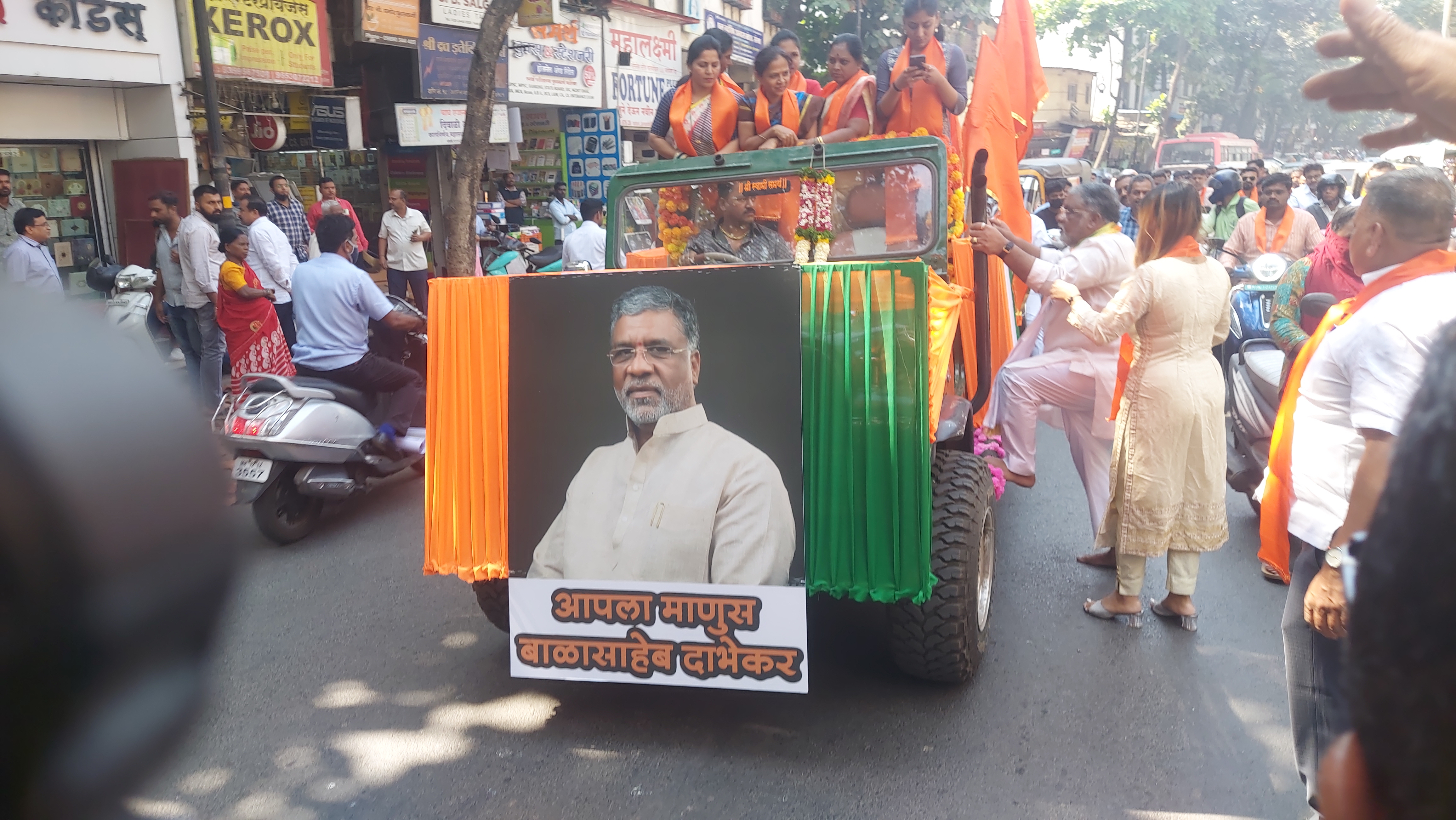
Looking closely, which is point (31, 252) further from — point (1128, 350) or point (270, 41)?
point (1128, 350)

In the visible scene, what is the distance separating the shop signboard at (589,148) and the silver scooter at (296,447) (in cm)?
1238

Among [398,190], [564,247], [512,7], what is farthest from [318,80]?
[512,7]

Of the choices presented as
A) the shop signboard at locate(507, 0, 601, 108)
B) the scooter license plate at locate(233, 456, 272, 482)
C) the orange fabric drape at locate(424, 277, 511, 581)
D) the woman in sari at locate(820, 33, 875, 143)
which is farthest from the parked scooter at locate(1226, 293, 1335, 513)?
the shop signboard at locate(507, 0, 601, 108)

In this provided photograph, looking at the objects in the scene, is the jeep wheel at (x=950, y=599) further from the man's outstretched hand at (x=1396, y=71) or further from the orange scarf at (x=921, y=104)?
the orange scarf at (x=921, y=104)

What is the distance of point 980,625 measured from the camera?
364 centimetres

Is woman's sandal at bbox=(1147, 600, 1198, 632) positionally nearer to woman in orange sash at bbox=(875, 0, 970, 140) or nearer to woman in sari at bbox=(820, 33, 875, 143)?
woman in orange sash at bbox=(875, 0, 970, 140)

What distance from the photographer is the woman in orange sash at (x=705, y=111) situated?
607 cm

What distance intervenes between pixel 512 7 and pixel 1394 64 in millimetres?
7797

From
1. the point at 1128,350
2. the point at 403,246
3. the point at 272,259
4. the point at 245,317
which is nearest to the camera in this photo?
the point at 1128,350

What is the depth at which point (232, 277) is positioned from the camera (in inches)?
270

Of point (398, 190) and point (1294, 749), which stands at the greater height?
point (398, 190)

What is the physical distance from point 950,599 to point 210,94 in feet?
30.5

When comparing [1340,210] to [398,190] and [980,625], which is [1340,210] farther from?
[398,190]

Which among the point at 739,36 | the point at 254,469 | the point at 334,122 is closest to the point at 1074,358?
the point at 254,469
